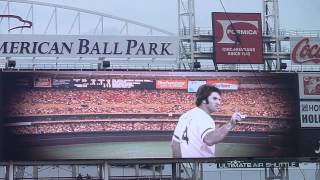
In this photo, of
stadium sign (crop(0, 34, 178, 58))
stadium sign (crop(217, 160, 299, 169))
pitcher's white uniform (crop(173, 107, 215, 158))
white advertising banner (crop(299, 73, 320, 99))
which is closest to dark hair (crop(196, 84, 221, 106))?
pitcher's white uniform (crop(173, 107, 215, 158))

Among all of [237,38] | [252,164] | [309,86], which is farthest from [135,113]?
Answer: [309,86]

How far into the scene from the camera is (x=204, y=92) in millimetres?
31031

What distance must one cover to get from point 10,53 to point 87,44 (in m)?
2.83

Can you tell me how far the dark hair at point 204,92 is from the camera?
101ft

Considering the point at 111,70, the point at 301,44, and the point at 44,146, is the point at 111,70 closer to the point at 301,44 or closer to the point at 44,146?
Answer: the point at 44,146

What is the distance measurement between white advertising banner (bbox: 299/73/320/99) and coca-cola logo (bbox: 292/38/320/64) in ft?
4.49

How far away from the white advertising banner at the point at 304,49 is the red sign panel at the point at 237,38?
5.37 ft

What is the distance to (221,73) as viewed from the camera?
31.4 metres

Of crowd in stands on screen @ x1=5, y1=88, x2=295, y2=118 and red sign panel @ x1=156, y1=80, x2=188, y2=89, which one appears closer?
crowd in stands on screen @ x1=5, y1=88, x2=295, y2=118

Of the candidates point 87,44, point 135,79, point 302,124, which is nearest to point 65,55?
point 87,44

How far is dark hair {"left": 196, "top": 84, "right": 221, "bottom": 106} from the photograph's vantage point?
3091cm

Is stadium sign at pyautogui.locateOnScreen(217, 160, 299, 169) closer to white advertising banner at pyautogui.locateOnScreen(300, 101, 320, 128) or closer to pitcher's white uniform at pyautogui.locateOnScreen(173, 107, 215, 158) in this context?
pitcher's white uniform at pyautogui.locateOnScreen(173, 107, 215, 158)

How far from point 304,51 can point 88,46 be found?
8525 millimetres

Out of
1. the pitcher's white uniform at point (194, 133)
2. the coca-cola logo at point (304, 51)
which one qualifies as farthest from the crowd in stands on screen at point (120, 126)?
the coca-cola logo at point (304, 51)
